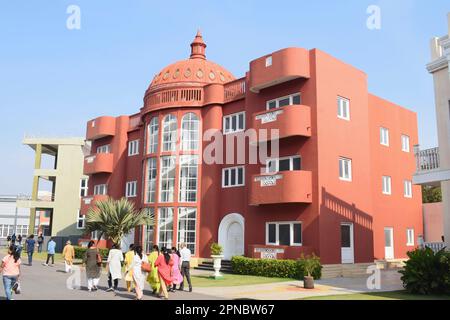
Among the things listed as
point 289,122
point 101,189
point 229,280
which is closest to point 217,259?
point 229,280

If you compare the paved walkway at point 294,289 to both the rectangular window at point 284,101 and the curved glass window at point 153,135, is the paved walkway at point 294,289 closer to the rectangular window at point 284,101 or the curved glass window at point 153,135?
the rectangular window at point 284,101

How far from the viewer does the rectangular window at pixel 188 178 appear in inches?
1126

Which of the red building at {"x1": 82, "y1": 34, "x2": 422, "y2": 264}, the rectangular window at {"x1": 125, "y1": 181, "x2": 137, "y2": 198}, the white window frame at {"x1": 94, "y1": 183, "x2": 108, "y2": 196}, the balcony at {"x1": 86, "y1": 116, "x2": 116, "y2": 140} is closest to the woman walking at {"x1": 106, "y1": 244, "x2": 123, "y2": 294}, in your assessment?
the red building at {"x1": 82, "y1": 34, "x2": 422, "y2": 264}

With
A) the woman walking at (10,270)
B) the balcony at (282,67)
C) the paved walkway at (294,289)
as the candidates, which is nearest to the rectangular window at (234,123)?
the balcony at (282,67)

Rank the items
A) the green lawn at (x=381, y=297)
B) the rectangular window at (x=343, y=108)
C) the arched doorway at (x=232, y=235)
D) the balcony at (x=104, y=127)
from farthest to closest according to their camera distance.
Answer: the balcony at (x=104, y=127), the arched doorway at (x=232, y=235), the rectangular window at (x=343, y=108), the green lawn at (x=381, y=297)

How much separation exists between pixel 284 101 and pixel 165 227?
11.1 metres

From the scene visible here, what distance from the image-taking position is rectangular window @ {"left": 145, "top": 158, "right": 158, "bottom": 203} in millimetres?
30250

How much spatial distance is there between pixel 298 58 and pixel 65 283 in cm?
1574

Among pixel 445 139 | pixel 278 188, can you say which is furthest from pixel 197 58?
pixel 445 139

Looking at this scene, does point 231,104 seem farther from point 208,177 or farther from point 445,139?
point 445,139

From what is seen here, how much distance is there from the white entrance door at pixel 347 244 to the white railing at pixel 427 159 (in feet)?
21.0

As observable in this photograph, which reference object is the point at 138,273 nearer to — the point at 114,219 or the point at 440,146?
the point at 114,219

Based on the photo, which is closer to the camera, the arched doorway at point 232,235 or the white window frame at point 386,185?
the arched doorway at point 232,235

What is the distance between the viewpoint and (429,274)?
1574 centimetres
